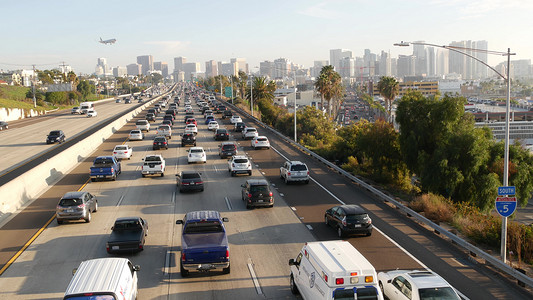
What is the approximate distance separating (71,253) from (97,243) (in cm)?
135

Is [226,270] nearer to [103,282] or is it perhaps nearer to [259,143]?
[103,282]

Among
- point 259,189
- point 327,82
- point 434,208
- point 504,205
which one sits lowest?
point 434,208

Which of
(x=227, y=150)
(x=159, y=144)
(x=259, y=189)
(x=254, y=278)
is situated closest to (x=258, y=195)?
(x=259, y=189)

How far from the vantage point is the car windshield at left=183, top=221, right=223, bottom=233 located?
16.8 m

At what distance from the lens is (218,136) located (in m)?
54.5

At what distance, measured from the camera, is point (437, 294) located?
1195cm

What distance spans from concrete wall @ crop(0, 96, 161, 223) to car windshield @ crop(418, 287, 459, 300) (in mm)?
21415

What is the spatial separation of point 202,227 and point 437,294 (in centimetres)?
831

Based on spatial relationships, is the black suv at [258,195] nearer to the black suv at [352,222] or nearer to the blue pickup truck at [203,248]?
the black suv at [352,222]

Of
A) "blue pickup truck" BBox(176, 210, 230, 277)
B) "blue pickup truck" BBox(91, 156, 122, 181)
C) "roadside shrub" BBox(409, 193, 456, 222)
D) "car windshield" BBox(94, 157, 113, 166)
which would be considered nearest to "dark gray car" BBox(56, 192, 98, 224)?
"blue pickup truck" BBox(176, 210, 230, 277)

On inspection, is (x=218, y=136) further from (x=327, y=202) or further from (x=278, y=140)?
(x=327, y=202)

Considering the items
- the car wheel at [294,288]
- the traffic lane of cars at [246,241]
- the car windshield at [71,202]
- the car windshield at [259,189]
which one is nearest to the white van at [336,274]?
the car wheel at [294,288]

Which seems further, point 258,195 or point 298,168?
point 298,168

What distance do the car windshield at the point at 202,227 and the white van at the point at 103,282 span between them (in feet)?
11.6
